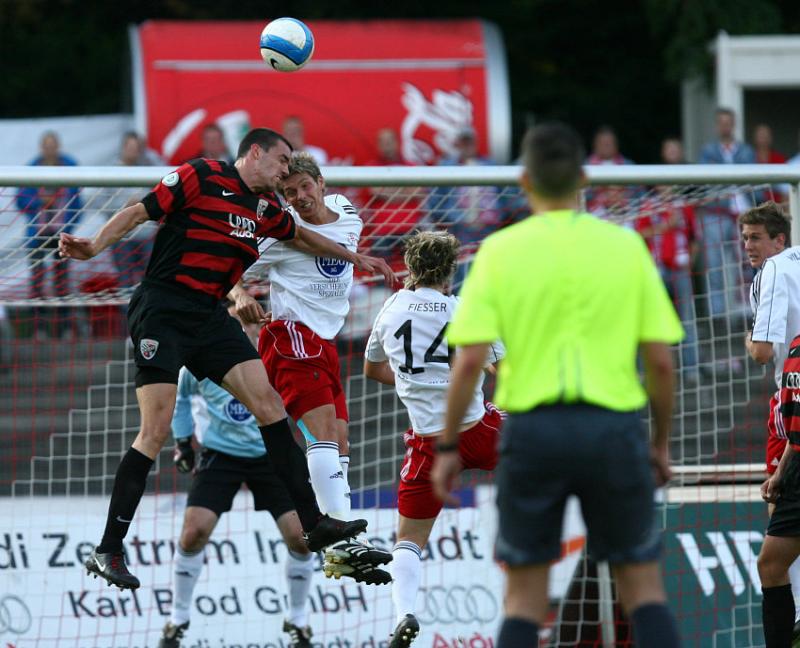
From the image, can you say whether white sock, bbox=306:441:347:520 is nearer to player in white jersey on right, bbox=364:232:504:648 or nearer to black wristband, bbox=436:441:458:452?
player in white jersey on right, bbox=364:232:504:648

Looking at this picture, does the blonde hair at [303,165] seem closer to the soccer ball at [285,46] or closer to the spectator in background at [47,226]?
the soccer ball at [285,46]

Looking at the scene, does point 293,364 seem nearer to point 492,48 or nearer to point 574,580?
point 574,580

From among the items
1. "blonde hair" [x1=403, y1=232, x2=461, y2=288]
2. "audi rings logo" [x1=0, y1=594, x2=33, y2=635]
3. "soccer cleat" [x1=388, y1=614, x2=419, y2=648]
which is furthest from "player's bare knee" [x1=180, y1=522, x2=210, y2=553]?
"blonde hair" [x1=403, y1=232, x2=461, y2=288]

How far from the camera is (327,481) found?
729 centimetres

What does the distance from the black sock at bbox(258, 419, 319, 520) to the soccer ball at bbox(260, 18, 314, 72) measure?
190 centimetres

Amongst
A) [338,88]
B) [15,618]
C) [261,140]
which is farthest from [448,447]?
[338,88]

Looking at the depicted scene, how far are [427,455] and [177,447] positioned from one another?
91.3 inches

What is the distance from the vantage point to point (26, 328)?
13.2m

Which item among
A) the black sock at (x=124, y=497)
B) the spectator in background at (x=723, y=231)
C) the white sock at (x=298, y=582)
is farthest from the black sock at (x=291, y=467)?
the spectator in background at (x=723, y=231)

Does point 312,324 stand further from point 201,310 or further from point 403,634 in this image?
point 403,634

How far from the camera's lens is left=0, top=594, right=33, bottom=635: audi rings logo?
9.27 m

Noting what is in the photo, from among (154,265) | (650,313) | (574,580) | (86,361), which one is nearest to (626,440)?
(650,313)

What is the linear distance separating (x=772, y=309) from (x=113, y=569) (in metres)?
3.51

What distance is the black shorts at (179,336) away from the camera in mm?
6977
